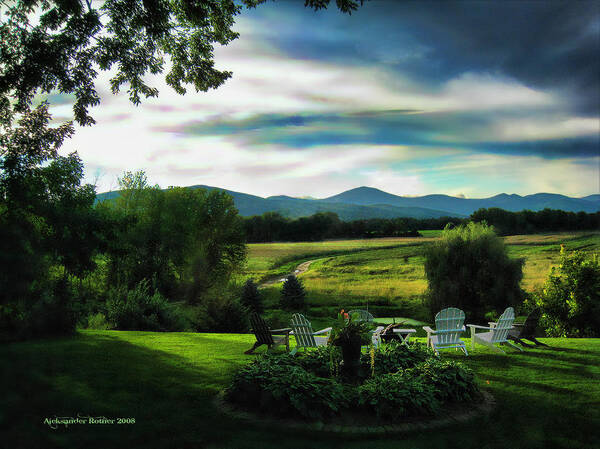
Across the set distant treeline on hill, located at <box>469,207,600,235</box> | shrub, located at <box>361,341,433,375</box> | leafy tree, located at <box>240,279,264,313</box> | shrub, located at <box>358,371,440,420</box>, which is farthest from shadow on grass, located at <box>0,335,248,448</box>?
distant treeline on hill, located at <box>469,207,600,235</box>

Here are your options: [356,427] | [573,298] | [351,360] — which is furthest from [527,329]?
[573,298]

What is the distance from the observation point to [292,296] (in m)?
31.9

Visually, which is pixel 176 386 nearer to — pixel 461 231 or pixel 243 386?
pixel 243 386

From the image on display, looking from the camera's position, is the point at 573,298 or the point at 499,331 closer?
the point at 499,331

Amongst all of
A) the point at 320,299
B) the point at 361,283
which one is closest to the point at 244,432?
the point at 320,299

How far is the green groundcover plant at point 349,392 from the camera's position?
4.95 meters

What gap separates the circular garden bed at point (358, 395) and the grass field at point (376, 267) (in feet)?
83.3

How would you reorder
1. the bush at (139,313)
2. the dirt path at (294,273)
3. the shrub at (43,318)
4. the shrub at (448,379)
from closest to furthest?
the shrub at (448,379)
the shrub at (43,318)
the bush at (139,313)
the dirt path at (294,273)

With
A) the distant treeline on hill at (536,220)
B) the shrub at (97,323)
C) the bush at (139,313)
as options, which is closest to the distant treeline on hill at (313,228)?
the distant treeline on hill at (536,220)

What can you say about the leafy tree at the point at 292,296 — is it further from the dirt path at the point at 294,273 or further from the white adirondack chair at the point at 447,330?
the white adirondack chair at the point at 447,330

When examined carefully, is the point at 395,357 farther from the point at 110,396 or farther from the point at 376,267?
the point at 376,267

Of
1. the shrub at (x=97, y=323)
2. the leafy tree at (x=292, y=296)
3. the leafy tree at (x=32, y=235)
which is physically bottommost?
the leafy tree at (x=292, y=296)

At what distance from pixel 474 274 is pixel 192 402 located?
29483 mm

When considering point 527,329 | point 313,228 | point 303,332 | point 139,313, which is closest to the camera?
point 303,332
